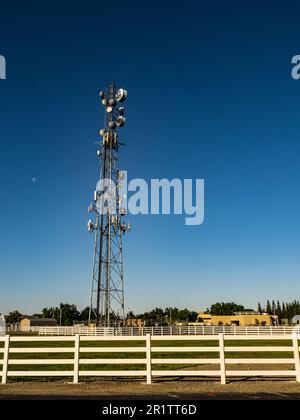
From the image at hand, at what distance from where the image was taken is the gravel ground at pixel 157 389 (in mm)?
9359

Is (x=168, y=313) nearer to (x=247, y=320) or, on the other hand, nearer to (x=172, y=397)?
(x=247, y=320)

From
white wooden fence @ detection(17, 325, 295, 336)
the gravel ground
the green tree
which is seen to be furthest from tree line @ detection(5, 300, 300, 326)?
the gravel ground

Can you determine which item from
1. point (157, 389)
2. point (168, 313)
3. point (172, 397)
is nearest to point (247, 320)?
point (168, 313)

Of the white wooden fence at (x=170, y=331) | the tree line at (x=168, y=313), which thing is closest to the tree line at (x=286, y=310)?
the tree line at (x=168, y=313)

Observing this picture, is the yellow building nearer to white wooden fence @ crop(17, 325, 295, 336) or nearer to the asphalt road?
white wooden fence @ crop(17, 325, 295, 336)

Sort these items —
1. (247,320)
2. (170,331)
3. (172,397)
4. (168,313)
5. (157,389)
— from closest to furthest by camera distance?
(172,397) → (157,389) → (170,331) → (247,320) → (168,313)

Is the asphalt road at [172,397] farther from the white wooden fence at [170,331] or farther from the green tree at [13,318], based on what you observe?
the green tree at [13,318]

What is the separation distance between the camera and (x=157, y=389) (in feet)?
33.8

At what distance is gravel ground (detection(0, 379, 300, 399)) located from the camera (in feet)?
30.7
